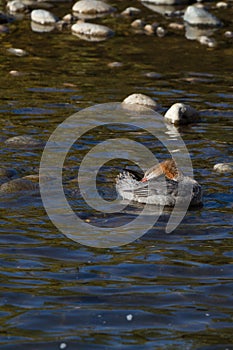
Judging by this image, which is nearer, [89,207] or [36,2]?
[89,207]

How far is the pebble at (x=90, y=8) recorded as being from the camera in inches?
658

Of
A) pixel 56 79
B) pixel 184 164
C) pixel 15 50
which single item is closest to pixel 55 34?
pixel 15 50

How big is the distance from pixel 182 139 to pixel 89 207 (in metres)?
2.64

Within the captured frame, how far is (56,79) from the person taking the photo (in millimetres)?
12742

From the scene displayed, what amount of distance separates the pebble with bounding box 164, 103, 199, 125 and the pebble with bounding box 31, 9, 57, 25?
5.60 metres

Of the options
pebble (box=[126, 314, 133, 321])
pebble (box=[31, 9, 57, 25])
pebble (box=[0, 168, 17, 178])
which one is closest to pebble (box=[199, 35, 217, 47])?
pebble (box=[31, 9, 57, 25])

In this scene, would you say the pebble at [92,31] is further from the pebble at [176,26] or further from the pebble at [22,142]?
the pebble at [22,142]

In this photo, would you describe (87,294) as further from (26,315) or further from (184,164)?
(184,164)

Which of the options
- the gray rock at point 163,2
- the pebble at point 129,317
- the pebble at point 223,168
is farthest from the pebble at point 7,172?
the gray rock at point 163,2

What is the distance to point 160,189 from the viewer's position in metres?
8.13

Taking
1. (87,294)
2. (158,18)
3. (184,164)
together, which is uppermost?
(87,294)

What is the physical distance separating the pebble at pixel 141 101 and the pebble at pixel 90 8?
213 inches

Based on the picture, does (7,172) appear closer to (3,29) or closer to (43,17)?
(3,29)

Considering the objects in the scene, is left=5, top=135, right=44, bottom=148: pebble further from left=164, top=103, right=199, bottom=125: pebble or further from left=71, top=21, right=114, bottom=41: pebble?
→ left=71, top=21, right=114, bottom=41: pebble
